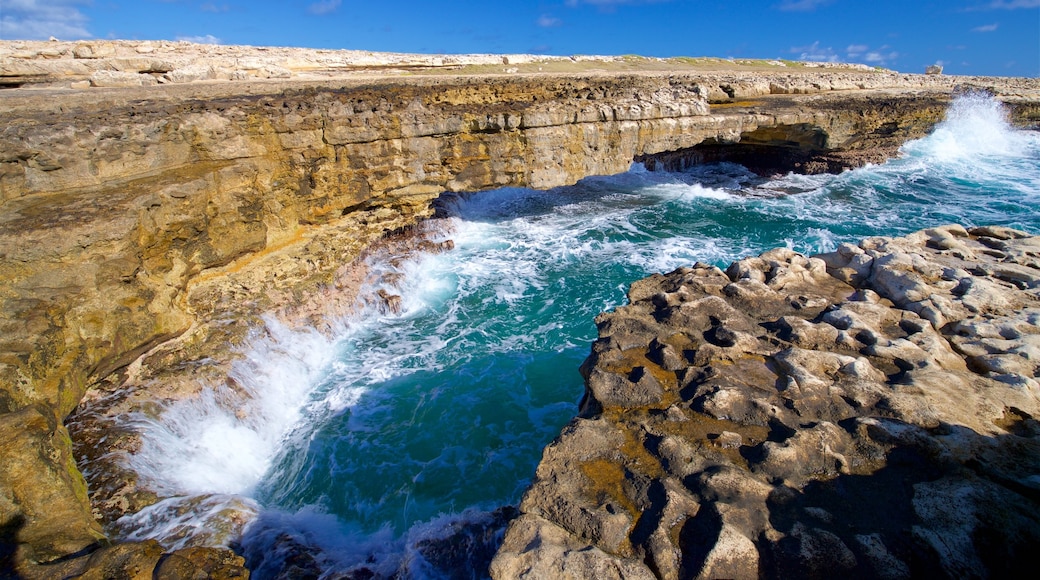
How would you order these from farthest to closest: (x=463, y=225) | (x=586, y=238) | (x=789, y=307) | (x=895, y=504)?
(x=463, y=225), (x=586, y=238), (x=789, y=307), (x=895, y=504)

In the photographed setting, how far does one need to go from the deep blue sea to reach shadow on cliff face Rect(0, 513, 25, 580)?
1891mm

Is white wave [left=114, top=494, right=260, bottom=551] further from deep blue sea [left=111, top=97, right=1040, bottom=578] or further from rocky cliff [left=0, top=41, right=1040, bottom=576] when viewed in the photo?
rocky cliff [left=0, top=41, right=1040, bottom=576]

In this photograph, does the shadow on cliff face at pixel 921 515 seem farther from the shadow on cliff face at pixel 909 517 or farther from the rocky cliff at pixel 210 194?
the rocky cliff at pixel 210 194

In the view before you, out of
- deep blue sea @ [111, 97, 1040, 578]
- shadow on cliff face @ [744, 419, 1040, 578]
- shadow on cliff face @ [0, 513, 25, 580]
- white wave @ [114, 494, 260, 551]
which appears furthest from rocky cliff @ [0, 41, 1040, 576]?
shadow on cliff face @ [744, 419, 1040, 578]

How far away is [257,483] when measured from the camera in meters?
7.88

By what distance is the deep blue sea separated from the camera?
7.27 m

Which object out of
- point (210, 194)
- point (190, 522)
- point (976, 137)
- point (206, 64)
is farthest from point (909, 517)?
point (976, 137)

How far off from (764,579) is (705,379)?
6.74ft

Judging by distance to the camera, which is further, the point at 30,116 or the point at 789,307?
the point at 30,116

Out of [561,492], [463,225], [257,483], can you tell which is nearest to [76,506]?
[257,483]

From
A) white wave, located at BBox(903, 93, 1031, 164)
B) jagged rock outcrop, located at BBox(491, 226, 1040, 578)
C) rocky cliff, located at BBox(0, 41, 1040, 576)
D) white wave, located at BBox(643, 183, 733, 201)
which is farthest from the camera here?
white wave, located at BBox(903, 93, 1031, 164)

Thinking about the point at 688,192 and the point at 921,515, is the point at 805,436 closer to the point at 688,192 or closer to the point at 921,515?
the point at 921,515

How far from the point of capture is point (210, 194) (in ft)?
32.8

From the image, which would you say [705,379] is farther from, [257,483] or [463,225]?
[463,225]
